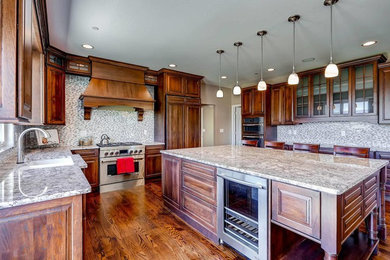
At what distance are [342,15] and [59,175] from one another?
3.49 metres

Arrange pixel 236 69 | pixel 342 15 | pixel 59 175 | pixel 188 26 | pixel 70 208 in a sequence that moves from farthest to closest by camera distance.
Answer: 1. pixel 236 69
2. pixel 188 26
3. pixel 342 15
4. pixel 59 175
5. pixel 70 208

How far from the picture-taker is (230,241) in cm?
189

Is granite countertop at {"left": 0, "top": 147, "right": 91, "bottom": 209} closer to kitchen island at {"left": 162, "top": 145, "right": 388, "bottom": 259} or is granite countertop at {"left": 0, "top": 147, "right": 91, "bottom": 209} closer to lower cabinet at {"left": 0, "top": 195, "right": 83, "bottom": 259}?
lower cabinet at {"left": 0, "top": 195, "right": 83, "bottom": 259}

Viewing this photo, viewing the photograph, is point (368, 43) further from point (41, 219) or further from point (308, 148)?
point (41, 219)

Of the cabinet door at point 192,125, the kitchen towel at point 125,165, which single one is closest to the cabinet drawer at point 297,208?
the kitchen towel at point 125,165

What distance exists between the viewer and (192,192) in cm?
239

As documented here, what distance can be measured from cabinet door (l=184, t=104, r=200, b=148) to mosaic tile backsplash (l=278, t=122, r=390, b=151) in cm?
230

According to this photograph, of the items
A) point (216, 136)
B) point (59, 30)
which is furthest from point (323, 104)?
point (59, 30)

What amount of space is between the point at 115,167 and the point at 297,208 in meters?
3.40

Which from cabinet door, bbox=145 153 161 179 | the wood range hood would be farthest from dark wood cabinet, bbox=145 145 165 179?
the wood range hood

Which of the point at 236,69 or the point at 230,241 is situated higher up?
the point at 236,69

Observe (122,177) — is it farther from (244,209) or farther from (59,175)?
(244,209)

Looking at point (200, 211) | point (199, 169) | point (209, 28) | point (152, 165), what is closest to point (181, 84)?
point (152, 165)

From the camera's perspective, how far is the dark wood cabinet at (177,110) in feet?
15.2
